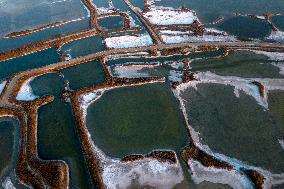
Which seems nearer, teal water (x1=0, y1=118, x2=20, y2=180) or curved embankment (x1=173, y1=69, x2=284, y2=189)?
curved embankment (x1=173, y1=69, x2=284, y2=189)

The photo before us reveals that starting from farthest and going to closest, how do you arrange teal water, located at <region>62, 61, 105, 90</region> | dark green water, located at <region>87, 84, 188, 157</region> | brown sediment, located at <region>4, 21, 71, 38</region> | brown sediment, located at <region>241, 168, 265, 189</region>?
brown sediment, located at <region>4, 21, 71, 38</region> → teal water, located at <region>62, 61, 105, 90</region> → dark green water, located at <region>87, 84, 188, 157</region> → brown sediment, located at <region>241, 168, 265, 189</region>

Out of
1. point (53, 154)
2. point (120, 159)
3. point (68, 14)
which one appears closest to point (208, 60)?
point (120, 159)

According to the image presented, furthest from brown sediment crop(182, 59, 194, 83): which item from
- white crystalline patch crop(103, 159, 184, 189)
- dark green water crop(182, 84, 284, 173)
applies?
white crystalline patch crop(103, 159, 184, 189)

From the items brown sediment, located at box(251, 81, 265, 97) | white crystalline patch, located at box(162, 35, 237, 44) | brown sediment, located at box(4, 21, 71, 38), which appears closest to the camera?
brown sediment, located at box(251, 81, 265, 97)

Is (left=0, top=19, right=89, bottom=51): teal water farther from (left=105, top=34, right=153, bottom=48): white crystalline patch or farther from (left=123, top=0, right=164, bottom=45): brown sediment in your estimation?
(left=123, top=0, right=164, bottom=45): brown sediment

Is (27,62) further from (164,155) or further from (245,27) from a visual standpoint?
(245,27)

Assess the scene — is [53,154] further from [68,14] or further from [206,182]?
[68,14]

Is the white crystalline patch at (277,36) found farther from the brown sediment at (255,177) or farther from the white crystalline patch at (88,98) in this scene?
the brown sediment at (255,177)
